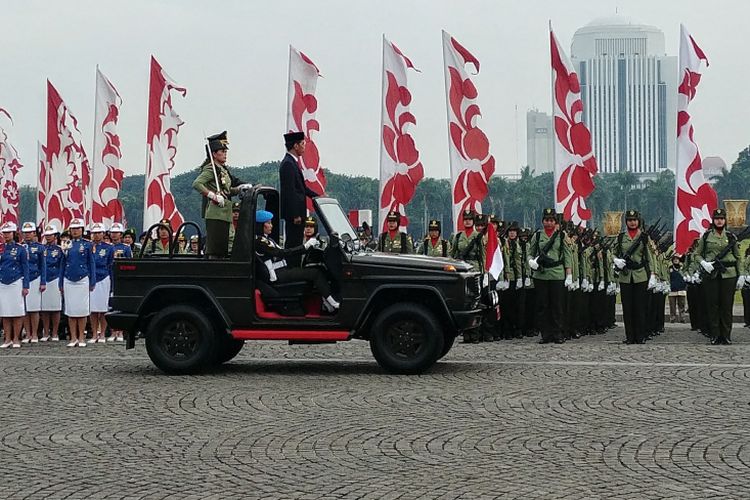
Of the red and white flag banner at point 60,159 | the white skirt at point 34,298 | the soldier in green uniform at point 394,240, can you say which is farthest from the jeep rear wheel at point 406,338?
the red and white flag banner at point 60,159

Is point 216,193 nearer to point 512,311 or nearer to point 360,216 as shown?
point 512,311

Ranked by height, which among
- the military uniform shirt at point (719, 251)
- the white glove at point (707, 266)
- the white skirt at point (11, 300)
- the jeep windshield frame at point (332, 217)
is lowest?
the white skirt at point (11, 300)

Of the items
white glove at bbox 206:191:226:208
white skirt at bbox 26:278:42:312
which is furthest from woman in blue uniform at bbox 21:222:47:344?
white glove at bbox 206:191:226:208

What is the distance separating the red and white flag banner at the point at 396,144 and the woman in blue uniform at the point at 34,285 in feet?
25.8

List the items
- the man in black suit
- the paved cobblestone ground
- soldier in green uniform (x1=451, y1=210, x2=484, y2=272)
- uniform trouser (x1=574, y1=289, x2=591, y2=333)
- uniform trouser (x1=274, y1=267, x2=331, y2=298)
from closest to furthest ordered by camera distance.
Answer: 1. the paved cobblestone ground
2. uniform trouser (x1=274, y1=267, x2=331, y2=298)
3. the man in black suit
4. soldier in green uniform (x1=451, y1=210, x2=484, y2=272)
5. uniform trouser (x1=574, y1=289, x2=591, y2=333)

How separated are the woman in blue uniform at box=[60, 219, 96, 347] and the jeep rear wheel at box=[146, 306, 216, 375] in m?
5.31

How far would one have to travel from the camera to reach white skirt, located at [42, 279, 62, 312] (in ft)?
66.7

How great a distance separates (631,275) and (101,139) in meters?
17.1

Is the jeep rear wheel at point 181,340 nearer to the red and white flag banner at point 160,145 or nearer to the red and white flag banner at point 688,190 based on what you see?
the red and white flag banner at point 688,190

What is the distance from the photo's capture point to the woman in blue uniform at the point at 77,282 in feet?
64.1

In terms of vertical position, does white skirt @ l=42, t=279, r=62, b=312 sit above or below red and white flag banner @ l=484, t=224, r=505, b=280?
below

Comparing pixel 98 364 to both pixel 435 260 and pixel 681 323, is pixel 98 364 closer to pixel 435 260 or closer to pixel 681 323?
pixel 435 260

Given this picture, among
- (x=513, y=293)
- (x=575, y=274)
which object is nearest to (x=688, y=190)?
(x=575, y=274)

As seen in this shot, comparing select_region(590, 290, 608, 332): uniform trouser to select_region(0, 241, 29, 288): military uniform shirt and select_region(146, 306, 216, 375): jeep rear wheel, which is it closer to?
select_region(0, 241, 29, 288): military uniform shirt
